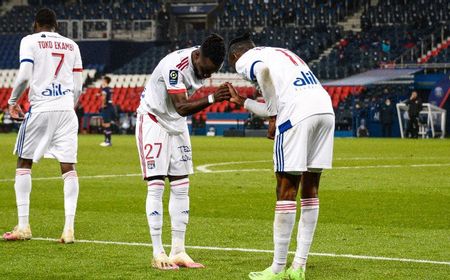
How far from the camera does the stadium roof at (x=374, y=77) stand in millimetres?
45375

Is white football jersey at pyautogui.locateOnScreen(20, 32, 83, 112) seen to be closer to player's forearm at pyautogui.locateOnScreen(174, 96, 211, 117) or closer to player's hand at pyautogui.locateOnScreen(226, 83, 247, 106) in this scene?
player's forearm at pyautogui.locateOnScreen(174, 96, 211, 117)

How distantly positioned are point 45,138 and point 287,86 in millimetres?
3786

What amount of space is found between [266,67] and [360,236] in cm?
369

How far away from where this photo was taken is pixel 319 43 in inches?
2066

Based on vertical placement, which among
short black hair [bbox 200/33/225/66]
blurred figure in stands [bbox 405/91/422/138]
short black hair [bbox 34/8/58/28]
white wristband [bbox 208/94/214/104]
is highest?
short black hair [bbox 34/8/58/28]

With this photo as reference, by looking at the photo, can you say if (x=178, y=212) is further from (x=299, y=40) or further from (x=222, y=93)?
(x=299, y=40)

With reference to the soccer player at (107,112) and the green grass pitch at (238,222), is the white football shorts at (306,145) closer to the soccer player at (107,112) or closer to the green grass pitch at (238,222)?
the green grass pitch at (238,222)

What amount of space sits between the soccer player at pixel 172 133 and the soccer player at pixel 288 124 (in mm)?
706

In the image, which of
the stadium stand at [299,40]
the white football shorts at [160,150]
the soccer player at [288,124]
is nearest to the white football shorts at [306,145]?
the soccer player at [288,124]

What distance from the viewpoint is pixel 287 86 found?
8.99m

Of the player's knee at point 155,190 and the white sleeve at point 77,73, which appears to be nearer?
the player's knee at point 155,190

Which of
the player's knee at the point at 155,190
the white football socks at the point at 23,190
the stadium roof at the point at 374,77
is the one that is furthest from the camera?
the stadium roof at the point at 374,77

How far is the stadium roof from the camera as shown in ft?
149

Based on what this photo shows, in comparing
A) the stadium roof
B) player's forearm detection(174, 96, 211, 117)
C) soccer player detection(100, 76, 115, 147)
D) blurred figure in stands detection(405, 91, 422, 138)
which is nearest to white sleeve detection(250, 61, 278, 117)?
player's forearm detection(174, 96, 211, 117)
